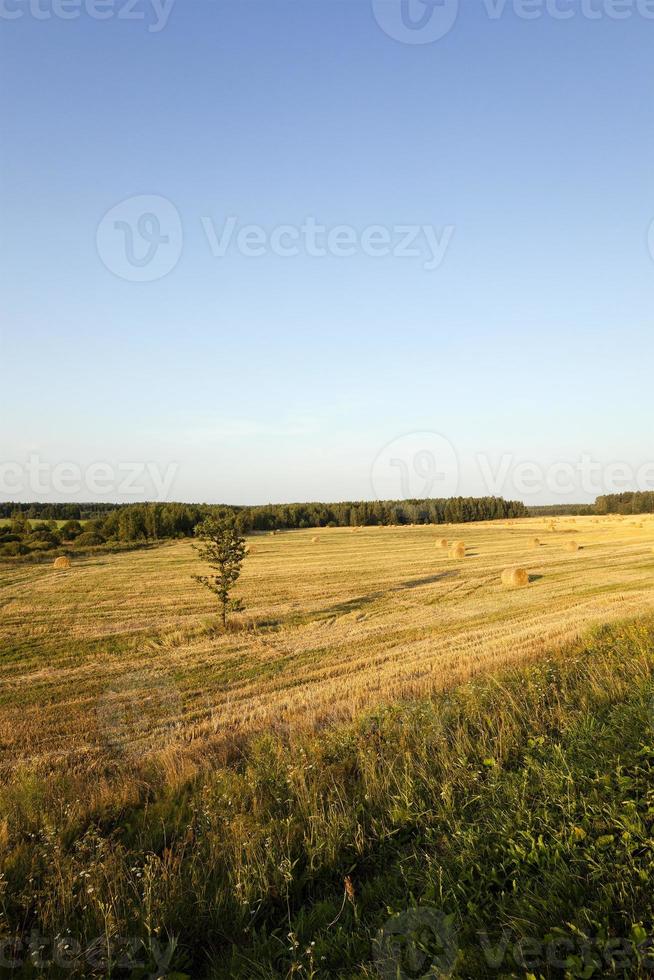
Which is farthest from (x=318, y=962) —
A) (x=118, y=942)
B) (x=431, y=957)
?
(x=118, y=942)

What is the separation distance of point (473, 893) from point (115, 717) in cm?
1039

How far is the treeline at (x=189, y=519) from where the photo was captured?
67.2m

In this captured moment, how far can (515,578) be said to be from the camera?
28.8m

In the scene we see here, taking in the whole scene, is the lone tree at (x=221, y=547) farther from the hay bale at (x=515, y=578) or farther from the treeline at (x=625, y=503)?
the treeline at (x=625, y=503)

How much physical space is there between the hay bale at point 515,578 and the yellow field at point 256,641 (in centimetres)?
87

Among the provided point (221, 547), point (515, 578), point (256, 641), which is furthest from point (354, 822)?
point (515, 578)

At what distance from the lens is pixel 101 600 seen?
91.8 feet

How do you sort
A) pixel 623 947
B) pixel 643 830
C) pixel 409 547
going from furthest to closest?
pixel 409 547, pixel 643 830, pixel 623 947

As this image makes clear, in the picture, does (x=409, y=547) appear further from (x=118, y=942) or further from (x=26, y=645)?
(x=118, y=942)

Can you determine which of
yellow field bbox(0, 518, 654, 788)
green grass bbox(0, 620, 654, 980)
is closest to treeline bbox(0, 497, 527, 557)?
yellow field bbox(0, 518, 654, 788)

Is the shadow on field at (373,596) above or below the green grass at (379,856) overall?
below

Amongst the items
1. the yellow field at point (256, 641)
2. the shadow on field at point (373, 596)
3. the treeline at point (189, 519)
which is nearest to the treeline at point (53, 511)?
the treeline at point (189, 519)

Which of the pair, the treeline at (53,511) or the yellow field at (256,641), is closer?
the yellow field at (256,641)

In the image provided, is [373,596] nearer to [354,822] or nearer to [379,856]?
[354,822]
